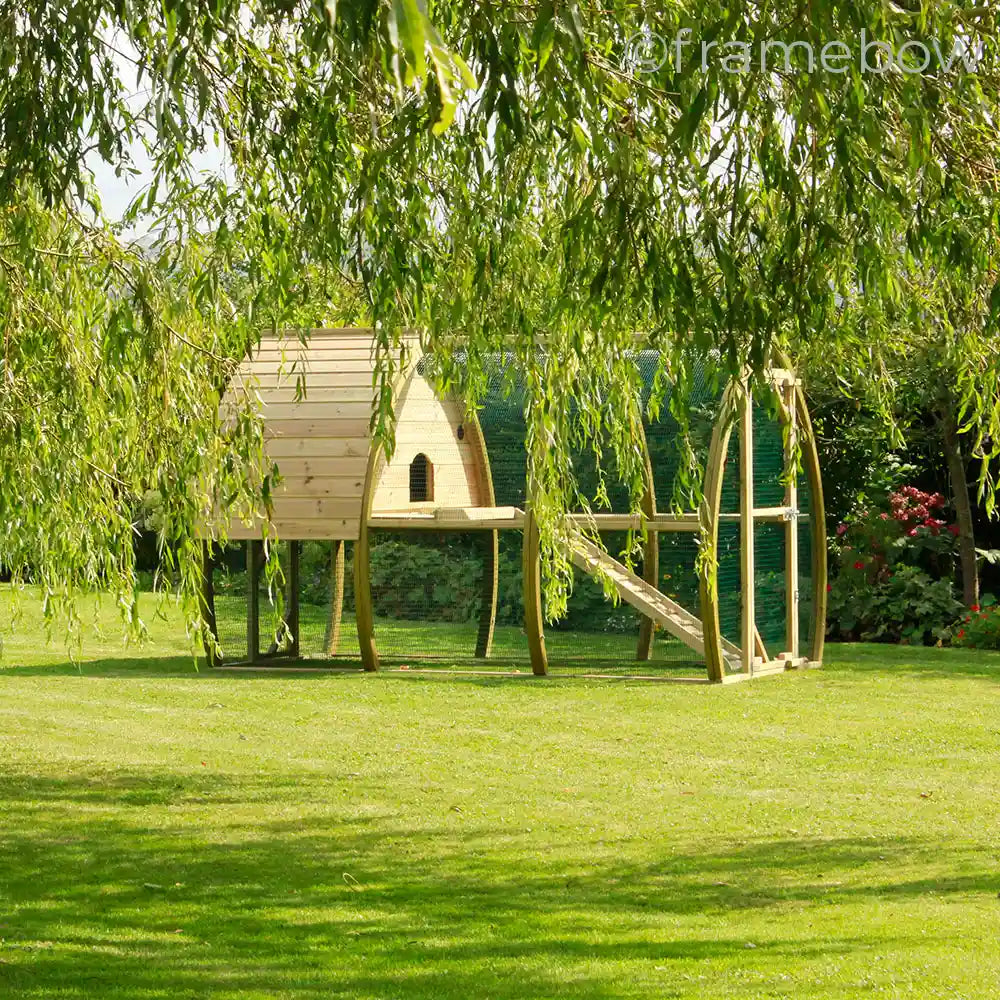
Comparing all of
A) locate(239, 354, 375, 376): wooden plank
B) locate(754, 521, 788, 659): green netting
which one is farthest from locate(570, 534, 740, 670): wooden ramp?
locate(239, 354, 375, 376): wooden plank

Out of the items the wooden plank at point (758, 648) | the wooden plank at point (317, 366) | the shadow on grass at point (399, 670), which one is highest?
the wooden plank at point (317, 366)

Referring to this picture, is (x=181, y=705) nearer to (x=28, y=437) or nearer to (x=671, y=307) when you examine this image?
(x=28, y=437)

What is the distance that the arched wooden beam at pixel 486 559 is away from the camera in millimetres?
14422

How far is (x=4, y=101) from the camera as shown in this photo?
566cm

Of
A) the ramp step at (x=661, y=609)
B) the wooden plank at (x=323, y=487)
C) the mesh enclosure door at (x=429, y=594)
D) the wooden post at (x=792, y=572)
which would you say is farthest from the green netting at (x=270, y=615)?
the wooden post at (x=792, y=572)

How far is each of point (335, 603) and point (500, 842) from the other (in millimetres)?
7488

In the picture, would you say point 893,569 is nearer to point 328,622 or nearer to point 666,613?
point 666,613

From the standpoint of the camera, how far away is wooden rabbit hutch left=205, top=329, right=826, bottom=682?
1306 cm

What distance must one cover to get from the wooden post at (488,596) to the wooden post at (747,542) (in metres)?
2.47

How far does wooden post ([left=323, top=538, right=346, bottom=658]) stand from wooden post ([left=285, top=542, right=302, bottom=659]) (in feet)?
0.91

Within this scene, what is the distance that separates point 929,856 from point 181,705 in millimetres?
6255

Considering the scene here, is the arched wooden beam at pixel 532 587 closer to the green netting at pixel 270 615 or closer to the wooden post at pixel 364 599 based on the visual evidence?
the wooden post at pixel 364 599

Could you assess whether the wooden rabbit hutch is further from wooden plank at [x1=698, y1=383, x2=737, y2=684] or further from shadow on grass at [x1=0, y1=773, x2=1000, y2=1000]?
shadow on grass at [x1=0, y1=773, x2=1000, y2=1000]

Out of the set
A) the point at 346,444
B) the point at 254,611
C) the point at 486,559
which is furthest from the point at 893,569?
the point at 254,611
